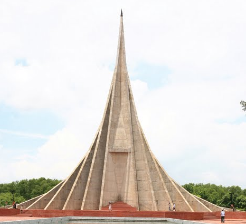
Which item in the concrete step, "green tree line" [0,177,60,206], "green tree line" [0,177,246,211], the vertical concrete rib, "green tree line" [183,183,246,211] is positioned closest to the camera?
the vertical concrete rib

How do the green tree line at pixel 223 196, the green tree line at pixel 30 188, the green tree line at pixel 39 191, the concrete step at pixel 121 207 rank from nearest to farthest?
the concrete step at pixel 121 207, the green tree line at pixel 223 196, the green tree line at pixel 39 191, the green tree line at pixel 30 188

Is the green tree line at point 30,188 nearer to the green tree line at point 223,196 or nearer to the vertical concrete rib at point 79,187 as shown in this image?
the green tree line at point 223,196

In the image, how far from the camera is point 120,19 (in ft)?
89.1

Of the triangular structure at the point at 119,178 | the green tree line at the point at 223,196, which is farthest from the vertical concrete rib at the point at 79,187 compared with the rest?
the green tree line at the point at 223,196

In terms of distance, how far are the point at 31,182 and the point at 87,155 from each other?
104 feet

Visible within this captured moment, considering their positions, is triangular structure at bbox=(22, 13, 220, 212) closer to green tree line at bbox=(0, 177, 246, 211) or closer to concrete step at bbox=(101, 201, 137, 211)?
concrete step at bbox=(101, 201, 137, 211)

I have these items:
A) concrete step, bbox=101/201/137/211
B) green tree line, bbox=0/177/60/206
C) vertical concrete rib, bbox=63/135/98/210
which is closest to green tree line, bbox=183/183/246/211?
concrete step, bbox=101/201/137/211

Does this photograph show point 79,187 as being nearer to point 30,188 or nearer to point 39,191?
point 39,191

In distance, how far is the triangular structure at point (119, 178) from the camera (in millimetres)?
22109

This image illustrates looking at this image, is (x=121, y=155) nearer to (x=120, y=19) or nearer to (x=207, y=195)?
(x=120, y=19)

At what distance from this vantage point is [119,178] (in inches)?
928

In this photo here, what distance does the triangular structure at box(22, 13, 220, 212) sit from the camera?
22109mm

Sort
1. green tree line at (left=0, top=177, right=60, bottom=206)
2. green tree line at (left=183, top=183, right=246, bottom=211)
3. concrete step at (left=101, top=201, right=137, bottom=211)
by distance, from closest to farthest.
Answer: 1. concrete step at (left=101, top=201, right=137, bottom=211)
2. green tree line at (left=183, top=183, right=246, bottom=211)
3. green tree line at (left=0, top=177, right=60, bottom=206)

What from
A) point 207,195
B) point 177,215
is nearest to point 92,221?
point 177,215
